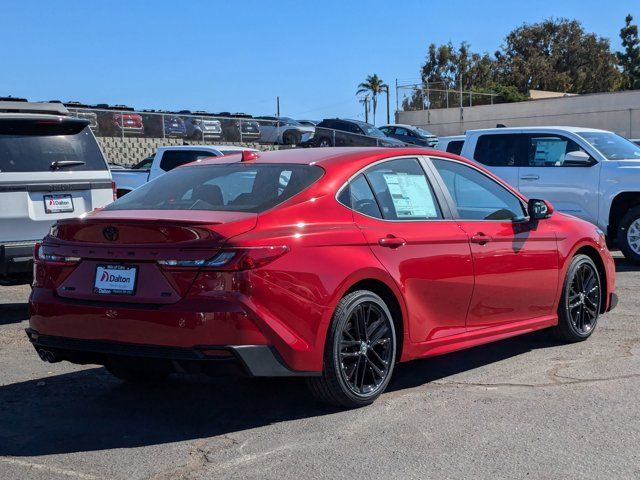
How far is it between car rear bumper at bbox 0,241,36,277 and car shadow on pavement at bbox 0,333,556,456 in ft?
6.13

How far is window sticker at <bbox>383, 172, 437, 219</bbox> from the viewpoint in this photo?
575cm

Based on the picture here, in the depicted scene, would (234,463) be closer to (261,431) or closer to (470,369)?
(261,431)

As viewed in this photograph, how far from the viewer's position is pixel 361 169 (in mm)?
5617

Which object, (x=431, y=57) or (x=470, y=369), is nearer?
(x=470, y=369)

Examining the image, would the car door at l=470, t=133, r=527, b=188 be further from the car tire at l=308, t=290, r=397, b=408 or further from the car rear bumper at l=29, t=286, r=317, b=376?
the car rear bumper at l=29, t=286, r=317, b=376

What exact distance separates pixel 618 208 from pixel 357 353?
837 centimetres

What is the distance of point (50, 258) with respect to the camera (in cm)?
523

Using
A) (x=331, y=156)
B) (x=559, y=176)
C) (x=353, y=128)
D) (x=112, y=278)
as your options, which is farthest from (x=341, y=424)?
(x=353, y=128)

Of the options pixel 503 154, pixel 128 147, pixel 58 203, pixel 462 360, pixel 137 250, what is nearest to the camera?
pixel 137 250

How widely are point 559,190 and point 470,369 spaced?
22.6ft

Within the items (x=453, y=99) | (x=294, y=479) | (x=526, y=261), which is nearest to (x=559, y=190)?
(x=526, y=261)

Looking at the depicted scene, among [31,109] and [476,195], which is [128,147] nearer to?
[31,109]

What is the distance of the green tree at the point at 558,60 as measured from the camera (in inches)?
3036

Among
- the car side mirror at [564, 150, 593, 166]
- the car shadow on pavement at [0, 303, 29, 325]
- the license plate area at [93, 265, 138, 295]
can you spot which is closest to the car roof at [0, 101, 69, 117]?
the car shadow on pavement at [0, 303, 29, 325]
